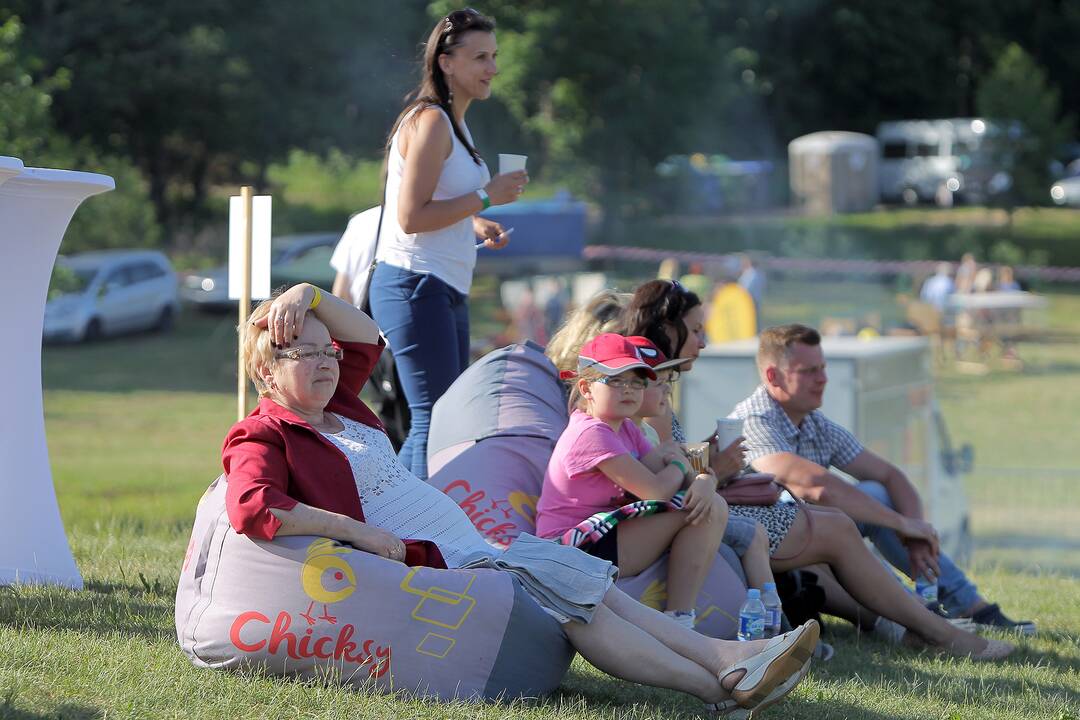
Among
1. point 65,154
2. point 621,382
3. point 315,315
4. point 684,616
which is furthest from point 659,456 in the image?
point 65,154

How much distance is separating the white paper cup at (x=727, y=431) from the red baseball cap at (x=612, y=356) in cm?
39

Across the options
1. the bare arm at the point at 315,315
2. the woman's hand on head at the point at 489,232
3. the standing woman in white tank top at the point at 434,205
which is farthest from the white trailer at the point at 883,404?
the bare arm at the point at 315,315

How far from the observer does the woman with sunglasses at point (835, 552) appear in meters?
4.69

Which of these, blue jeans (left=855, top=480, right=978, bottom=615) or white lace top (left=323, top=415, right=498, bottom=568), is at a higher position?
white lace top (left=323, top=415, right=498, bottom=568)

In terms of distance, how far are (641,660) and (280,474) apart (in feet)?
3.24

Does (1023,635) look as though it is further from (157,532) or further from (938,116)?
(938,116)

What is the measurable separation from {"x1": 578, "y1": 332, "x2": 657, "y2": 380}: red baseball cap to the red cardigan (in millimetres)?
810

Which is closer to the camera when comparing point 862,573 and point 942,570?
point 862,573

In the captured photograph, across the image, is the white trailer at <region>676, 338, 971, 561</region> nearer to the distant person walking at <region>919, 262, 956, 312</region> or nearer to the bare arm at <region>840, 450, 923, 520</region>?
the bare arm at <region>840, 450, 923, 520</region>

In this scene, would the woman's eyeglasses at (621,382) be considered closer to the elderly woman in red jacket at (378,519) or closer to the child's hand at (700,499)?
the child's hand at (700,499)

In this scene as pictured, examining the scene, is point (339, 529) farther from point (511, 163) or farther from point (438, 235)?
point (511, 163)

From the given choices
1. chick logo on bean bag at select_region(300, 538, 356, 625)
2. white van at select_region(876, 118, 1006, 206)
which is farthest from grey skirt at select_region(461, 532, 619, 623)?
white van at select_region(876, 118, 1006, 206)

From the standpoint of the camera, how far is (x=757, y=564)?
178 inches

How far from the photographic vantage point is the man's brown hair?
5234 mm
